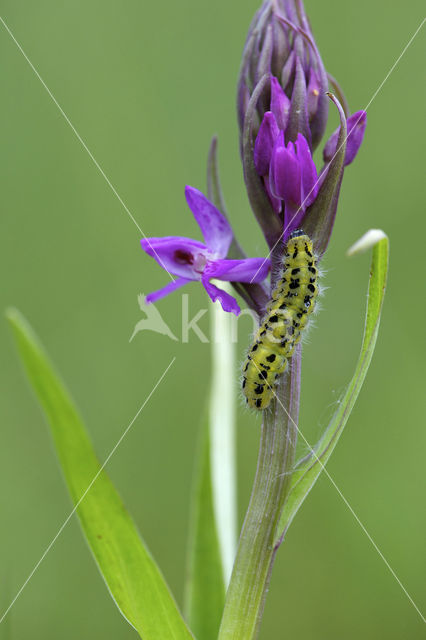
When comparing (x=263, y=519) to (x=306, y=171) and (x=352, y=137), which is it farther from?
(x=352, y=137)

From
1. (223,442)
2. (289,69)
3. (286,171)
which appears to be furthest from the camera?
(223,442)

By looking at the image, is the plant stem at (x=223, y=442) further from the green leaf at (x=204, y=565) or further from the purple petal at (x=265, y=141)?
the purple petal at (x=265, y=141)

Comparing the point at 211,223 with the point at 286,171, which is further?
the point at 211,223

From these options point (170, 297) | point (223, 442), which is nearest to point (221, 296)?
point (223, 442)

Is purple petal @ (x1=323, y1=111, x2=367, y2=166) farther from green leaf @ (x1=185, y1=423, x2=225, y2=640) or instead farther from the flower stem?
green leaf @ (x1=185, y1=423, x2=225, y2=640)

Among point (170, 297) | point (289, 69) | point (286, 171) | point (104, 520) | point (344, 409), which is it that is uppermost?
point (170, 297)

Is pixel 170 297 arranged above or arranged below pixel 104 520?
above

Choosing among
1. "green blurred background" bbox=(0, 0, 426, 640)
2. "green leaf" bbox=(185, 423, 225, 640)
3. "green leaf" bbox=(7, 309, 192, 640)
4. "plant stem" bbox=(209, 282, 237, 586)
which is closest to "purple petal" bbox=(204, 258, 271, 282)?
"green leaf" bbox=(7, 309, 192, 640)
